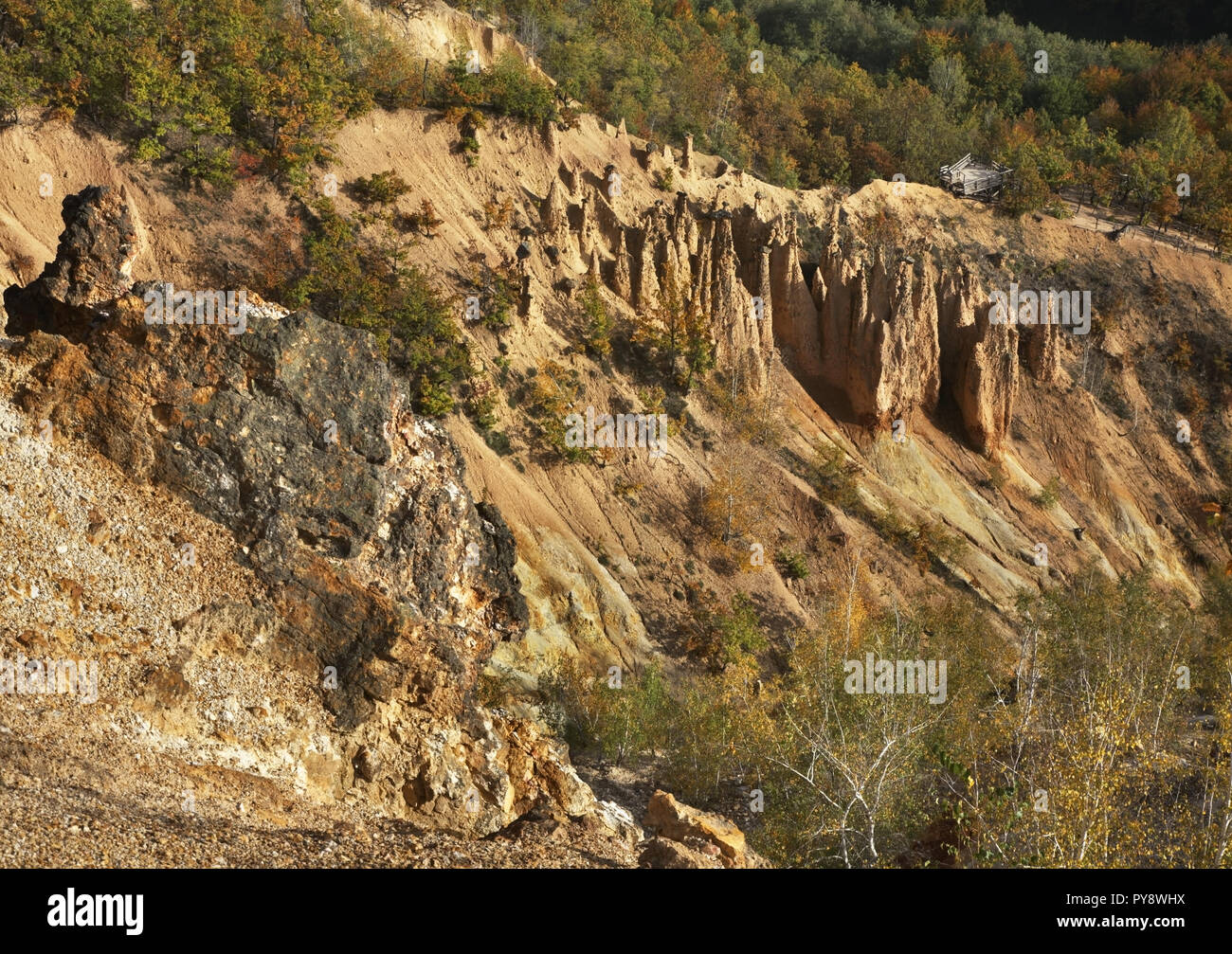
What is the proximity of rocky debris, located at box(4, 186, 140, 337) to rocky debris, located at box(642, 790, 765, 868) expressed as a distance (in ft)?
44.7

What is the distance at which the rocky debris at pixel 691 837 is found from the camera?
16719 mm

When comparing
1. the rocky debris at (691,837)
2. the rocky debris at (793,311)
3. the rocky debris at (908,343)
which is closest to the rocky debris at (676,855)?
the rocky debris at (691,837)

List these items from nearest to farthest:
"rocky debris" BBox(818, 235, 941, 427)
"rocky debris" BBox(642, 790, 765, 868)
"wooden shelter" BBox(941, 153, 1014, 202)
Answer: "rocky debris" BBox(642, 790, 765, 868), "rocky debris" BBox(818, 235, 941, 427), "wooden shelter" BBox(941, 153, 1014, 202)

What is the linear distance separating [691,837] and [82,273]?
14988 millimetres

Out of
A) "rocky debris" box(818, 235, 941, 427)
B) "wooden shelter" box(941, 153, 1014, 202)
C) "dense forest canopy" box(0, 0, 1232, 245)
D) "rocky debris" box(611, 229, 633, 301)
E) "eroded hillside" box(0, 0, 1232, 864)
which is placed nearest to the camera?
"eroded hillside" box(0, 0, 1232, 864)

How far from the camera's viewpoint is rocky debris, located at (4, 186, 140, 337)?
1991 cm

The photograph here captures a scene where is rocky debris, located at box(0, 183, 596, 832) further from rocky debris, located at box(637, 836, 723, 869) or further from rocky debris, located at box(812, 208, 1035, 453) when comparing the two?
rocky debris, located at box(812, 208, 1035, 453)

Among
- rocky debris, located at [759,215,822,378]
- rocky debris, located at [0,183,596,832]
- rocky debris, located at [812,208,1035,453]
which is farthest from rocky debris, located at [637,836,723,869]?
rocky debris, located at [759,215,822,378]

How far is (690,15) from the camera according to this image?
276 feet

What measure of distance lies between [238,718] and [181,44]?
3053 centimetres

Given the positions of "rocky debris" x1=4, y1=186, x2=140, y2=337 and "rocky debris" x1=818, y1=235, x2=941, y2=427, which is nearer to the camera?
"rocky debris" x1=4, y1=186, x2=140, y2=337

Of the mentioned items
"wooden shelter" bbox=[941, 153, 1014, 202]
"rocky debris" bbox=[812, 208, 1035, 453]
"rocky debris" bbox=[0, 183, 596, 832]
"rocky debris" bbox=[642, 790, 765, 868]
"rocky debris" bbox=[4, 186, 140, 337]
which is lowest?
"rocky debris" bbox=[642, 790, 765, 868]
